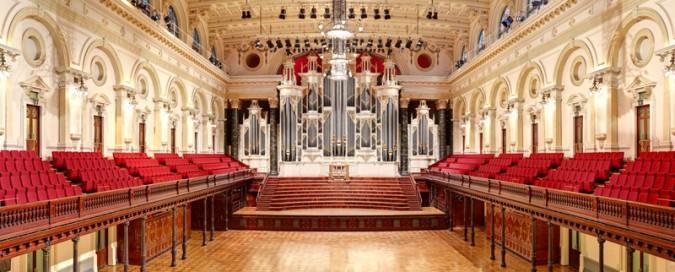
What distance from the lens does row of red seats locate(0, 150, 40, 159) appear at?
34.9ft

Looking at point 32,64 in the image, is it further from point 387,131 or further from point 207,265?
point 387,131

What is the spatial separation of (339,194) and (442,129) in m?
8.59

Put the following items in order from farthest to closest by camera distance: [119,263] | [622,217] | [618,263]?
[119,263]
[618,263]
[622,217]

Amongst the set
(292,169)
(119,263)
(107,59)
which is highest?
(107,59)

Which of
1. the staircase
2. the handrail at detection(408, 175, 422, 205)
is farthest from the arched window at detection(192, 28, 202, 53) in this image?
the handrail at detection(408, 175, 422, 205)

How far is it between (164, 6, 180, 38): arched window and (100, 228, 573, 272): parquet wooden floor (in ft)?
27.9

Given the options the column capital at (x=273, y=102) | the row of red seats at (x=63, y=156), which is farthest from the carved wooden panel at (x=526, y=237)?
the column capital at (x=273, y=102)

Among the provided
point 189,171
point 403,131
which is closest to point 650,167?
point 189,171

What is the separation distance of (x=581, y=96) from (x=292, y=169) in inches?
583

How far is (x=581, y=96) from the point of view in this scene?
50.2 feet

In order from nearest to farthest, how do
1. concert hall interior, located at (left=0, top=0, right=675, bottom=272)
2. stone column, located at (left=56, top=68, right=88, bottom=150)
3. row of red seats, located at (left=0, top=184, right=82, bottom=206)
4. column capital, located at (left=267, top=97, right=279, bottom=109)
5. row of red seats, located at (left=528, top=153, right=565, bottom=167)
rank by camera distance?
row of red seats, located at (left=0, top=184, right=82, bottom=206), concert hall interior, located at (left=0, top=0, right=675, bottom=272), stone column, located at (left=56, top=68, right=88, bottom=150), row of red seats, located at (left=528, top=153, right=565, bottom=167), column capital, located at (left=267, top=97, right=279, bottom=109)

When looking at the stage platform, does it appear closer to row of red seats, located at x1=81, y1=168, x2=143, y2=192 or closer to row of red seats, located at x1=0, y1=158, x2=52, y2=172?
row of red seats, located at x1=81, y1=168, x2=143, y2=192

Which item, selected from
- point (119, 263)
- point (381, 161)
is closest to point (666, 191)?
point (119, 263)

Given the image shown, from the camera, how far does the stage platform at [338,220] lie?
2017 centimetres
